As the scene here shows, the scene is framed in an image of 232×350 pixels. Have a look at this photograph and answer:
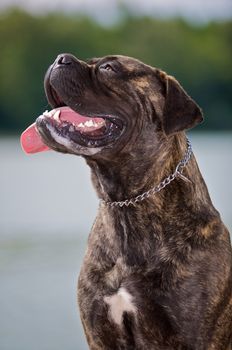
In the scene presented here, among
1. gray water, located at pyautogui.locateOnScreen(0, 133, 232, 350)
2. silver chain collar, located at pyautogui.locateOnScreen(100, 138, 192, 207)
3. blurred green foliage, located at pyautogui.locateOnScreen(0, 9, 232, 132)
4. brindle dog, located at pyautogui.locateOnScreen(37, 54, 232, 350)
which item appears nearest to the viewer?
brindle dog, located at pyautogui.locateOnScreen(37, 54, 232, 350)

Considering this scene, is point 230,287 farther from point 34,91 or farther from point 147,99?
point 34,91

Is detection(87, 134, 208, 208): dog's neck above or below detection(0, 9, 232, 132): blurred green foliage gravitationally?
below

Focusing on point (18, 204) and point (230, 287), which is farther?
point (18, 204)

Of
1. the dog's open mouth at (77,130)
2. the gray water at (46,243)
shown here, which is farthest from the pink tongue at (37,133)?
the gray water at (46,243)

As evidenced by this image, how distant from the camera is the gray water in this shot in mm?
7918

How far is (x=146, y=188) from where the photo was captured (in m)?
5.14

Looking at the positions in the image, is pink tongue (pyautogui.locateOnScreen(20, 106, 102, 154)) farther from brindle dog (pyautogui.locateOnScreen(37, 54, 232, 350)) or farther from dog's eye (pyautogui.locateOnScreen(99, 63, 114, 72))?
dog's eye (pyautogui.locateOnScreen(99, 63, 114, 72))

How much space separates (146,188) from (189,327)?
0.72 meters

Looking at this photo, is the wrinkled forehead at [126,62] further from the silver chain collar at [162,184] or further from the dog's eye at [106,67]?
the silver chain collar at [162,184]

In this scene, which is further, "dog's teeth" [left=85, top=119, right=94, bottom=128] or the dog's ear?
"dog's teeth" [left=85, top=119, right=94, bottom=128]

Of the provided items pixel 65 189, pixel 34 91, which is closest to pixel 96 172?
pixel 65 189

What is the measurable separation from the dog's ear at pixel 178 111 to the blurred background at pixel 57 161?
285 cm

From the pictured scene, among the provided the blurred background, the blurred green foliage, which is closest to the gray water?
the blurred background

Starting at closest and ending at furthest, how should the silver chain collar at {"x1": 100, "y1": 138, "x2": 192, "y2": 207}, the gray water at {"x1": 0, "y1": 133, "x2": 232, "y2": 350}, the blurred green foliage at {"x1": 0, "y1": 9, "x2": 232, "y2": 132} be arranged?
the silver chain collar at {"x1": 100, "y1": 138, "x2": 192, "y2": 207}, the gray water at {"x1": 0, "y1": 133, "x2": 232, "y2": 350}, the blurred green foliage at {"x1": 0, "y1": 9, "x2": 232, "y2": 132}
